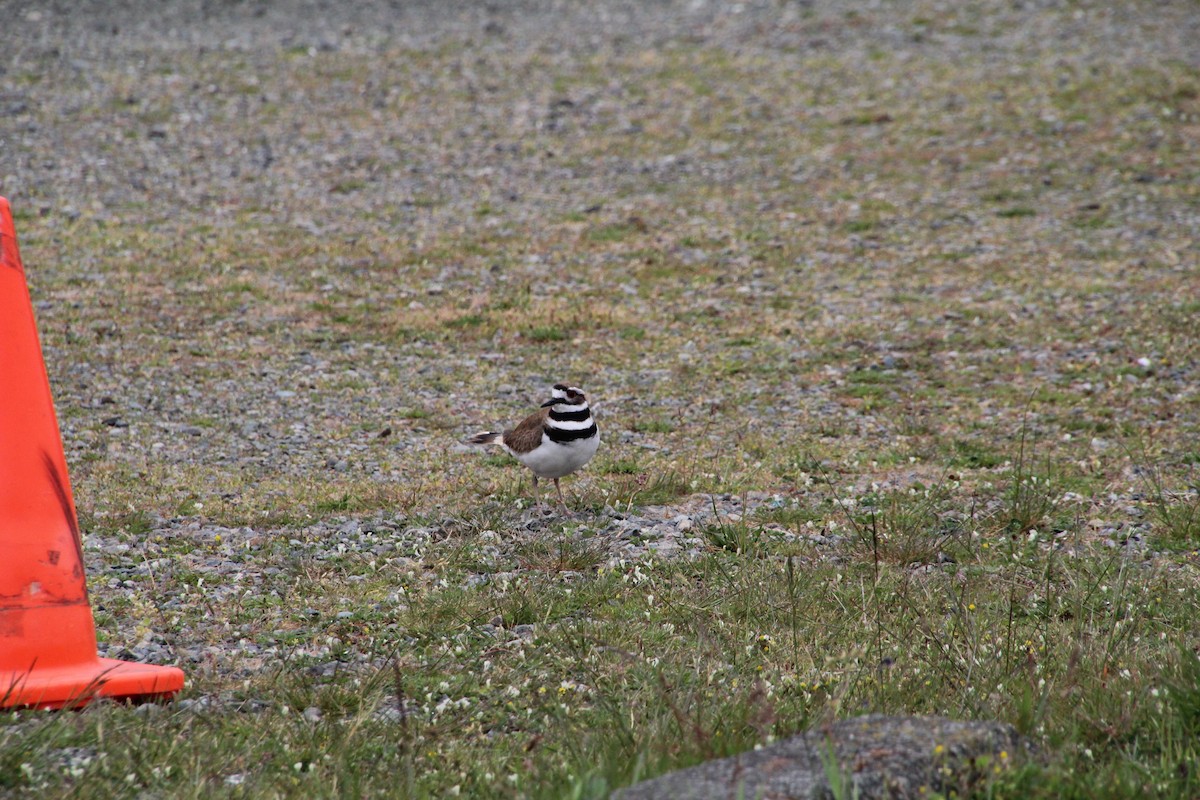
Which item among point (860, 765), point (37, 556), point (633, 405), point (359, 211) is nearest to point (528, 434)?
point (633, 405)

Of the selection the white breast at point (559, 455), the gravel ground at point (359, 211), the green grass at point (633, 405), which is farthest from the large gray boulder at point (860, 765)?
the white breast at point (559, 455)

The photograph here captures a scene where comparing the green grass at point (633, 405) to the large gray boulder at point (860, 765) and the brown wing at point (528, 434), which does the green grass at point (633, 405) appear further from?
the brown wing at point (528, 434)

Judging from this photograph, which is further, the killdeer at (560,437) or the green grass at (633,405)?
the killdeer at (560,437)

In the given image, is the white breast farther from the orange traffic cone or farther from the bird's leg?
the orange traffic cone

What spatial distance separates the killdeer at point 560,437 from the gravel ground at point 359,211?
1.49ft

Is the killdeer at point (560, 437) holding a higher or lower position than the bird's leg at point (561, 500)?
higher

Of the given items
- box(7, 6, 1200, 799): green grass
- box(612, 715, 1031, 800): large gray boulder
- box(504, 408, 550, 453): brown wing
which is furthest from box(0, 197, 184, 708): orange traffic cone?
box(504, 408, 550, 453): brown wing

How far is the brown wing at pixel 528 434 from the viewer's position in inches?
370

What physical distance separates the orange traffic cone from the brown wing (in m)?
3.97

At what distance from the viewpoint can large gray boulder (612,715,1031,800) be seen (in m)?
4.10

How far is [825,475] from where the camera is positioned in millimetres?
10281

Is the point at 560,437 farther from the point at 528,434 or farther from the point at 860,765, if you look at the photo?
the point at 860,765

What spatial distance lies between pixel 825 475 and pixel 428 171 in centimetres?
1302

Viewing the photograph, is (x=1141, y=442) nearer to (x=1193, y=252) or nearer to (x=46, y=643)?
(x=1193, y=252)
